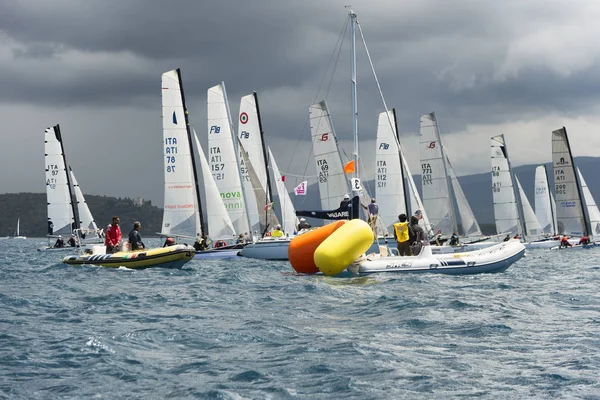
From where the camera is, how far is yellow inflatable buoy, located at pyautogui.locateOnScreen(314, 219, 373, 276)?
20984 mm

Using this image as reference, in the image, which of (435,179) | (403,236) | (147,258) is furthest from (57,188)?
(403,236)

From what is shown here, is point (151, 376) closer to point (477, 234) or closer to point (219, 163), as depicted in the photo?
point (219, 163)

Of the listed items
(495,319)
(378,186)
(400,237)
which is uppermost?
(378,186)

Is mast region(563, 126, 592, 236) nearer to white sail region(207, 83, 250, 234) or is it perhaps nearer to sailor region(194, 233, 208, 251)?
white sail region(207, 83, 250, 234)

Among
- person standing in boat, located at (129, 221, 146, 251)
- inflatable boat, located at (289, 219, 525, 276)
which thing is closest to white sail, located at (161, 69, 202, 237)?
person standing in boat, located at (129, 221, 146, 251)

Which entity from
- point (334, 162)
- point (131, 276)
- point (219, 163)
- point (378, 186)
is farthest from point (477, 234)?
point (131, 276)

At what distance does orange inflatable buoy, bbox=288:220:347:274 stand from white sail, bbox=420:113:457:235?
28.8 m

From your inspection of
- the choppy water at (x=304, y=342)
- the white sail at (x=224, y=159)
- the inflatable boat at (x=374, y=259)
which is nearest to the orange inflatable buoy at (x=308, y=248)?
the inflatable boat at (x=374, y=259)

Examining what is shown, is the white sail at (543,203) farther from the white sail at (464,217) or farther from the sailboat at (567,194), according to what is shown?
the white sail at (464,217)

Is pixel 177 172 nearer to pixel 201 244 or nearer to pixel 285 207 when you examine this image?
pixel 201 244

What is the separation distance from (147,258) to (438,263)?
9.75m

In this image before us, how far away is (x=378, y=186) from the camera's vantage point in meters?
49.4

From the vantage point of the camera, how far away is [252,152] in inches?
1758

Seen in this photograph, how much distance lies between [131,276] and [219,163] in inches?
804
